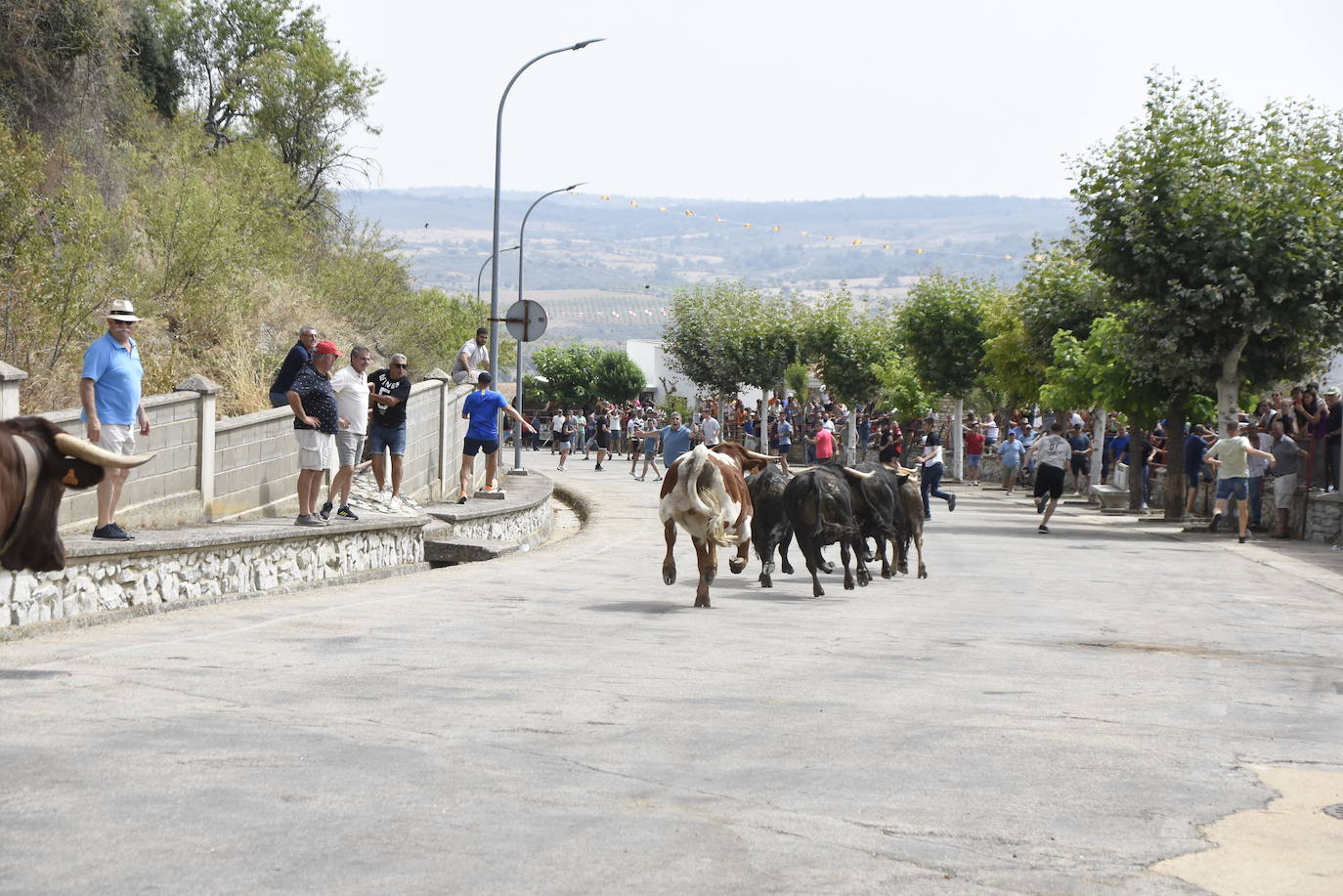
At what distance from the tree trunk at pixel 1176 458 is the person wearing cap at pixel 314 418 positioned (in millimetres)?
18479

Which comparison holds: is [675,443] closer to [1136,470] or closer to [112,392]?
[1136,470]

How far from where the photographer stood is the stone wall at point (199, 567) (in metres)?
10.4

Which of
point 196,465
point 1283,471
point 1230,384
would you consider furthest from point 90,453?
point 1230,384

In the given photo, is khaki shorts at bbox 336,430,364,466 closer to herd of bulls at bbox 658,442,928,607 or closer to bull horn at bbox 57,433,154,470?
herd of bulls at bbox 658,442,928,607

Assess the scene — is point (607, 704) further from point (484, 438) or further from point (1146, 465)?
point (1146, 465)

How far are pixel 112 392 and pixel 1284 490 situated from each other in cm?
1796

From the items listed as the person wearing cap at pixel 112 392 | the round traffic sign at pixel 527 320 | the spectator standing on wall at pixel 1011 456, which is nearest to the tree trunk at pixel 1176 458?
the spectator standing on wall at pixel 1011 456

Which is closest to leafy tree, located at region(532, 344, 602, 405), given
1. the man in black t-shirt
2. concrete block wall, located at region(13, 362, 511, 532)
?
the man in black t-shirt

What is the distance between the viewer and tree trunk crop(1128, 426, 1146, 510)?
3238 cm

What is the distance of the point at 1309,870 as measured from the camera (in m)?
5.27

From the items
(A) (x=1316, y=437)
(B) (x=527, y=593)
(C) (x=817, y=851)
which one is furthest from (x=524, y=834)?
(A) (x=1316, y=437)

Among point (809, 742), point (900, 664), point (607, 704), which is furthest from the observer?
point (900, 664)

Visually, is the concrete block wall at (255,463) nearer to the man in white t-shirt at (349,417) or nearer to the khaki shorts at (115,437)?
the man in white t-shirt at (349,417)

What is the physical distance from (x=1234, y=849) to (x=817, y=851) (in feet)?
4.80
